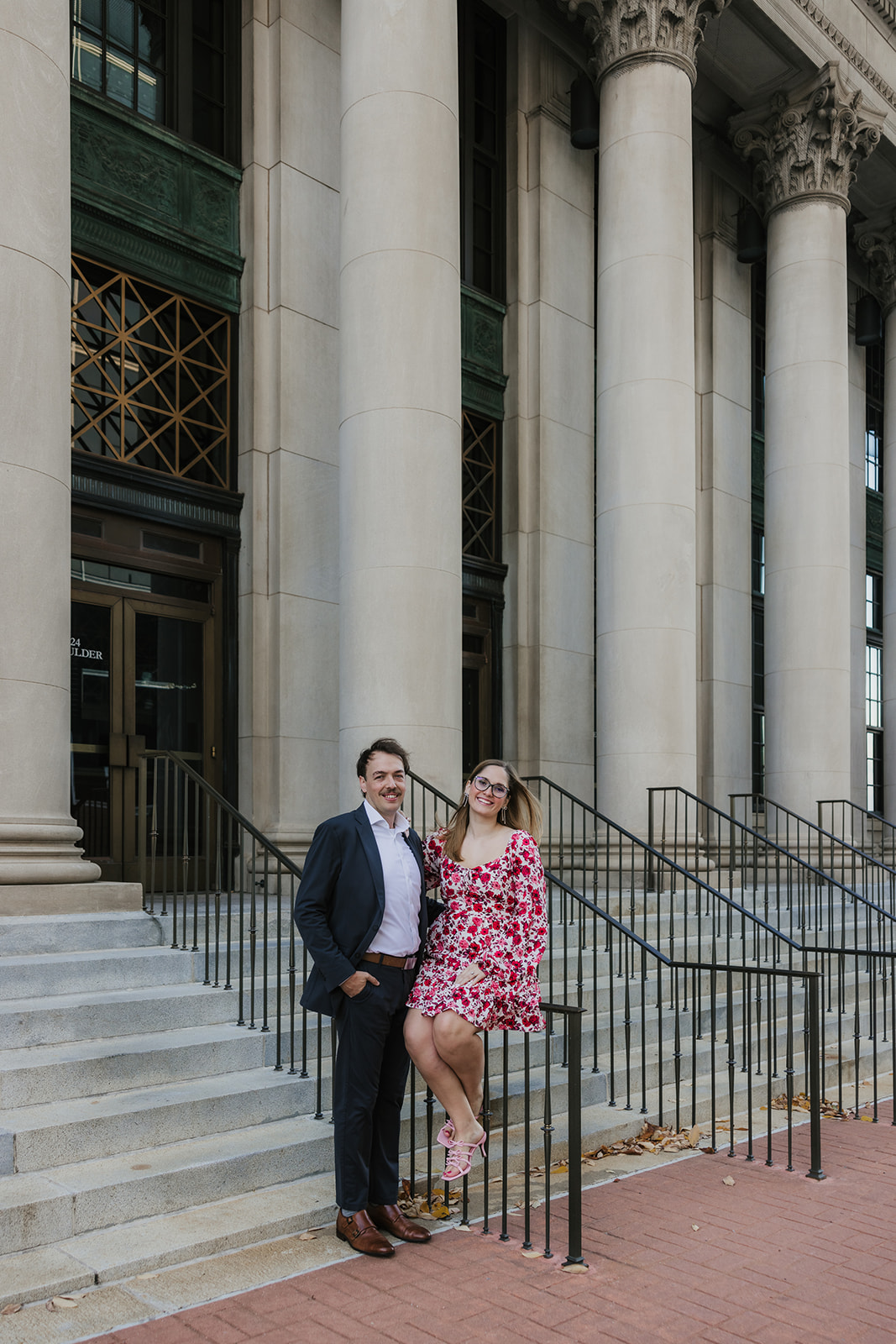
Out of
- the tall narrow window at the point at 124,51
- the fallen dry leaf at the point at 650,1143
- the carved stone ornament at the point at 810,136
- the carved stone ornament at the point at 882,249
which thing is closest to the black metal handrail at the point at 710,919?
the fallen dry leaf at the point at 650,1143

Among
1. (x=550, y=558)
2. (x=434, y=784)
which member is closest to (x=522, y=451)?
(x=550, y=558)

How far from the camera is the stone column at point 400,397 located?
10.6 meters

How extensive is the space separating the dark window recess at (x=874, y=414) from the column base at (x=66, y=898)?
20.2 metres

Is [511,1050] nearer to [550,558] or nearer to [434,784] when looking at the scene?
[434,784]

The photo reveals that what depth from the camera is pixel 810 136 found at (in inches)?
704

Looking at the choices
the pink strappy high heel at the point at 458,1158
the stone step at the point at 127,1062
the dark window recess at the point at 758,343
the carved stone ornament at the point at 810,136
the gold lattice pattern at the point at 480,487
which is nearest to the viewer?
the pink strappy high heel at the point at 458,1158

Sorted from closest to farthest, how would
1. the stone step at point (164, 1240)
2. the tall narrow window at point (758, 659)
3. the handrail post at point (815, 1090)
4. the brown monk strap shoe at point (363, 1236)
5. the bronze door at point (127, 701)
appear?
1. the stone step at point (164, 1240)
2. the brown monk strap shoe at point (363, 1236)
3. the handrail post at point (815, 1090)
4. the bronze door at point (127, 701)
5. the tall narrow window at point (758, 659)

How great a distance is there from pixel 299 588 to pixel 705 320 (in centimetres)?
995

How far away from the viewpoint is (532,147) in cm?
1650

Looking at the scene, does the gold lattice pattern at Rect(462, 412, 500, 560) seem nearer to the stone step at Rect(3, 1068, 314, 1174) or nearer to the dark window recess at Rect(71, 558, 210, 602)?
the dark window recess at Rect(71, 558, 210, 602)

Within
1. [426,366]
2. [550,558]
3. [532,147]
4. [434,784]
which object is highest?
[532,147]

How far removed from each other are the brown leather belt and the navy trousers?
0.06 feet

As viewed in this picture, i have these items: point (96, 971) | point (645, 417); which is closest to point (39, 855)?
point (96, 971)

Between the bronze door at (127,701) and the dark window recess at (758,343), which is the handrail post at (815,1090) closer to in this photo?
the bronze door at (127,701)
